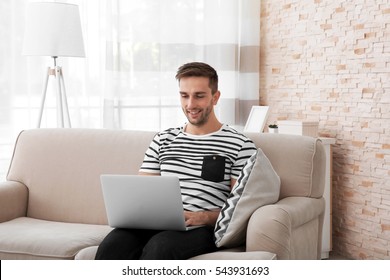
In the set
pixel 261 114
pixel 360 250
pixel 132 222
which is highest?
pixel 261 114

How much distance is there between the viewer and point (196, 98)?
2973 mm

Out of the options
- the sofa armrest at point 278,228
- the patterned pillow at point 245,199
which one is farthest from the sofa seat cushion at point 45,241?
the sofa armrest at point 278,228

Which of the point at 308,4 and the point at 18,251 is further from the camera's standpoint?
the point at 308,4

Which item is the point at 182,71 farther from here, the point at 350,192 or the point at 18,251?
the point at 350,192

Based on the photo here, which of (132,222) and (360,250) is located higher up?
(132,222)

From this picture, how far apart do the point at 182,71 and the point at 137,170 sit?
0.64 m

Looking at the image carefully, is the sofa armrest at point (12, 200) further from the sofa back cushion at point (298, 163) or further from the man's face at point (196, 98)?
the sofa back cushion at point (298, 163)

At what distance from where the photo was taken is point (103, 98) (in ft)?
15.4

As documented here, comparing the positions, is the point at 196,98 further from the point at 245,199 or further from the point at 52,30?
the point at 52,30

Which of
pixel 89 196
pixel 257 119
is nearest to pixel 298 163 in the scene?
pixel 89 196

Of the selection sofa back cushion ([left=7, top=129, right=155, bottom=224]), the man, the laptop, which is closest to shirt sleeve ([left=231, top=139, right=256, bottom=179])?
the man

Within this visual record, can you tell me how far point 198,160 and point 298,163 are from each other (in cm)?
50

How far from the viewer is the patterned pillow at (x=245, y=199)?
2701mm
